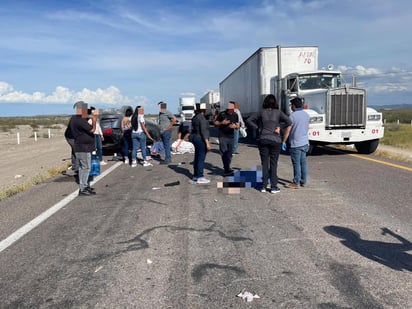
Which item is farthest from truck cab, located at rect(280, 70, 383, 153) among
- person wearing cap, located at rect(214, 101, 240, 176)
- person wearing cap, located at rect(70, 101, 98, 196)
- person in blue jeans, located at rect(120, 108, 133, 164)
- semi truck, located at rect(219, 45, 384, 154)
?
person wearing cap, located at rect(70, 101, 98, 196)

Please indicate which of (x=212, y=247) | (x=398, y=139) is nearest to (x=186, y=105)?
(x=398, y=139)

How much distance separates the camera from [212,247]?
4754 millimetres

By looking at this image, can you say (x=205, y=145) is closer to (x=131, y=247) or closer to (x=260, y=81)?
(x=131, y=247)

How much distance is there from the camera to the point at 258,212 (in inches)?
249

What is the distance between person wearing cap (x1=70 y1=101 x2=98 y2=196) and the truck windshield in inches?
364

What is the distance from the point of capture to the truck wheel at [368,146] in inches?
531

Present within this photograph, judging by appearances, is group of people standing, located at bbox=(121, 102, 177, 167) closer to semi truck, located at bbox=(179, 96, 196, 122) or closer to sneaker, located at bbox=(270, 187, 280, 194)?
sneaker, located at bbox=(270, 187, 280, 194)

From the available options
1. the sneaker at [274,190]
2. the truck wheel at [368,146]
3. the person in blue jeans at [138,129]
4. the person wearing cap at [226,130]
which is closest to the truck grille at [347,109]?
the truck wheel at [368,146]

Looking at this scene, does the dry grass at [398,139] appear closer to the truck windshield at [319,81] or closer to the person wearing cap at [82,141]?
the truck windshield at [319,81]

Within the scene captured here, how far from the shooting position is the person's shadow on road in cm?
420

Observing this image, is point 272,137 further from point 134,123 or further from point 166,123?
point 134,123

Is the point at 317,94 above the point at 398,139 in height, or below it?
above

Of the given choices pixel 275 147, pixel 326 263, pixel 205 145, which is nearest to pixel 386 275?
pixel 326 263

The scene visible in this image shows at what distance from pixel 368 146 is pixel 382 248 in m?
9.69
